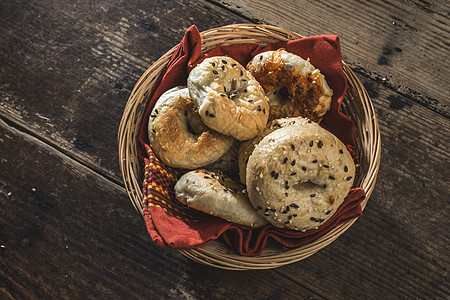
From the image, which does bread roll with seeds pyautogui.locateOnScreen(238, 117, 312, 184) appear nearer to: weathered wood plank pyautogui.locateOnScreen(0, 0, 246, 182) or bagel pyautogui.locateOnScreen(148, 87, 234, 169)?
bagel pyautogui.locateOnScreen(148, 87, 234, 169)

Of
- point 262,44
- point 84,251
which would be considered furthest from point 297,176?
point 84,251

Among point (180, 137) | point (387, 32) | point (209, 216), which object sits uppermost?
point (387, 32)

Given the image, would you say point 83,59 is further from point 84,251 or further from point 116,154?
point 84,251

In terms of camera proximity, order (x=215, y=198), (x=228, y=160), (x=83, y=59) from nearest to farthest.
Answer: (x=215, y=198) < (x=228, y=160) < (x=83, y=59)

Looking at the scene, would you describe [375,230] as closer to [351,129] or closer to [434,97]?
[351,129]

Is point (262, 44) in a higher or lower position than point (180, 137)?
higher

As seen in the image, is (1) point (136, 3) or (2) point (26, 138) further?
(1) point (136, 3)

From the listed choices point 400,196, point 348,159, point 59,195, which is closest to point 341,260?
point 400,196
